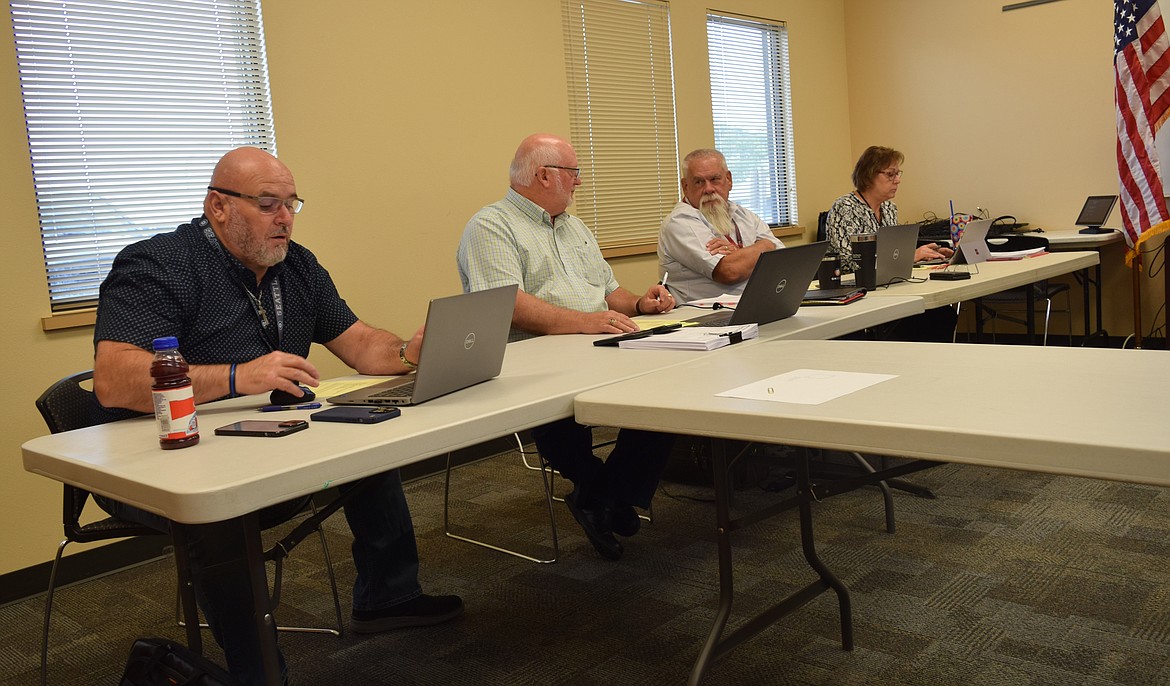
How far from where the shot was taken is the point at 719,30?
5.74m

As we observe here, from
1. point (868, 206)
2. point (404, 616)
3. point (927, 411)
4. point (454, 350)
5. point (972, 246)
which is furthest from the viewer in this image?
point (868, 206)

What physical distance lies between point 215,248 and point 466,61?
7.88 feet

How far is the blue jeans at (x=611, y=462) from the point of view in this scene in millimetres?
2746

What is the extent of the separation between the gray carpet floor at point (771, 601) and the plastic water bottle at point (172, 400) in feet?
3.21

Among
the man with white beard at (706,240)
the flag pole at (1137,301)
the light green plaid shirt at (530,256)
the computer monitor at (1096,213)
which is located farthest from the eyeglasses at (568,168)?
the computer monitor at (1096,213)

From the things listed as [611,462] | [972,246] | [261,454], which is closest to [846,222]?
[972,246]

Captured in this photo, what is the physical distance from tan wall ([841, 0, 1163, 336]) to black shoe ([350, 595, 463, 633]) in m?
4.91

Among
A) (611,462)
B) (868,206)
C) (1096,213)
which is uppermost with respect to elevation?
(868,206)

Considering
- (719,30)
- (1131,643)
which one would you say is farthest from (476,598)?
(719,30)

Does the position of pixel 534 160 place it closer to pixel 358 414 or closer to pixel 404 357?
pixel 404 357

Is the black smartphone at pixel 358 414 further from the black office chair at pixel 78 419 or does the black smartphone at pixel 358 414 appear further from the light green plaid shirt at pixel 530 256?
the light green plaid shirt at pixel 530 256

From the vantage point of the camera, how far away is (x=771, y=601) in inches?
97.7

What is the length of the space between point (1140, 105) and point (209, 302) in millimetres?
4232

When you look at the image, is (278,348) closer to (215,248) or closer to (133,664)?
(215,248)
